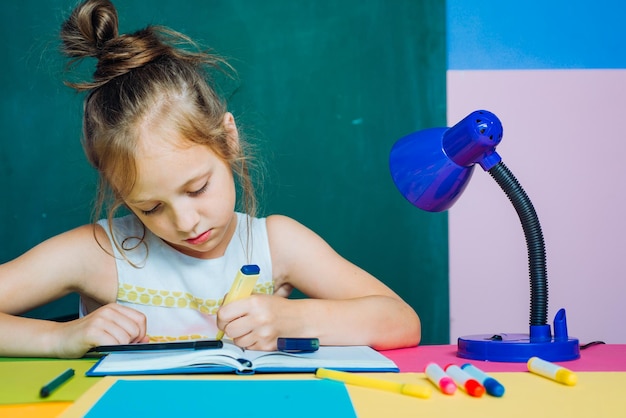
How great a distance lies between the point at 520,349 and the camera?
89cm

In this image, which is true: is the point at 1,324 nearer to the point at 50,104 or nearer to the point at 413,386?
the point at 413,386

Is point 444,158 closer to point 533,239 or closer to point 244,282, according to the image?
point 533,239

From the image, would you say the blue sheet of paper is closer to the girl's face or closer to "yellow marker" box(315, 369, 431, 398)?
"yellow marker" box(315, 369, 431, 398)

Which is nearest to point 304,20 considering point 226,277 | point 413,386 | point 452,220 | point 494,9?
point 494,9

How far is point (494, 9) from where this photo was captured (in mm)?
1812

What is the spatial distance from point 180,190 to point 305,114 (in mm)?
766

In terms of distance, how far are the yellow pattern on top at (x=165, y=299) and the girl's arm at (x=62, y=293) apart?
1.0 inches

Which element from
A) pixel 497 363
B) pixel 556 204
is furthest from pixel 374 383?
pixel 556 204

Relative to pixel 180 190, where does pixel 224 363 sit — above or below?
below

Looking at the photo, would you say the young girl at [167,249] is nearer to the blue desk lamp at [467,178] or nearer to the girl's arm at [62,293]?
the girl's arm at [62,293]

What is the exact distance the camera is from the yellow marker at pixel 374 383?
70 centimetres

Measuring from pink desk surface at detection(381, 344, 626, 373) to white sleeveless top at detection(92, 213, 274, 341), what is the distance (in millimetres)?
360

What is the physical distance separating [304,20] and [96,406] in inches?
51.4

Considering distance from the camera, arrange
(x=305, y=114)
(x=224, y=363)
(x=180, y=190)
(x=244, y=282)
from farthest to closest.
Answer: (x=305, y=114) < (x=180, y=190) < (x=244, y=282) < (x=224, y=363)
